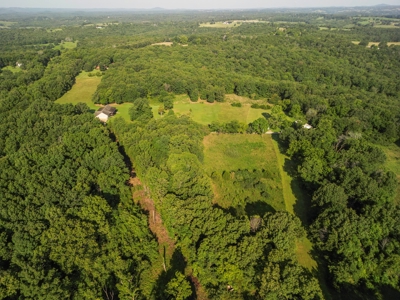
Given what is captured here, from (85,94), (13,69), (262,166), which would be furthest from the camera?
(13,69)

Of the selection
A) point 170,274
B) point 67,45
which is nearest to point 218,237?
point 170,274

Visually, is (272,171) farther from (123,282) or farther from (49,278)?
(49,278)

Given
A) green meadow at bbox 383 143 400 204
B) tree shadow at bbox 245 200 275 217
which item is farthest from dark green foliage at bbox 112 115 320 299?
green meadow at bbox 383 143 400 204

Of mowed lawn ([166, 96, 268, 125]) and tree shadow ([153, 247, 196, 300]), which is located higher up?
mowed lawn ([166, 96, 268, 125])

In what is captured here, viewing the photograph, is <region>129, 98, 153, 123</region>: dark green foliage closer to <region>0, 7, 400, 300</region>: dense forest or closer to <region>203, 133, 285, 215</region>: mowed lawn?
<region>0, 7, 400, 300</region>: dense forest

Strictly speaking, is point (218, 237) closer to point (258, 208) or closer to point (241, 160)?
point (258, 208)

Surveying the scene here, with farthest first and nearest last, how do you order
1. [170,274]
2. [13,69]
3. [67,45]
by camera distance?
[67,45]
[13,69]
[170,274]

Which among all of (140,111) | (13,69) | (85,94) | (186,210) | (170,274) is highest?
(13,69)

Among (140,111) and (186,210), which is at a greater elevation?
(140,111)

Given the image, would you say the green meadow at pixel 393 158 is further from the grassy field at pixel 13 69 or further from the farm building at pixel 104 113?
the grassy field at pixel 13 69
